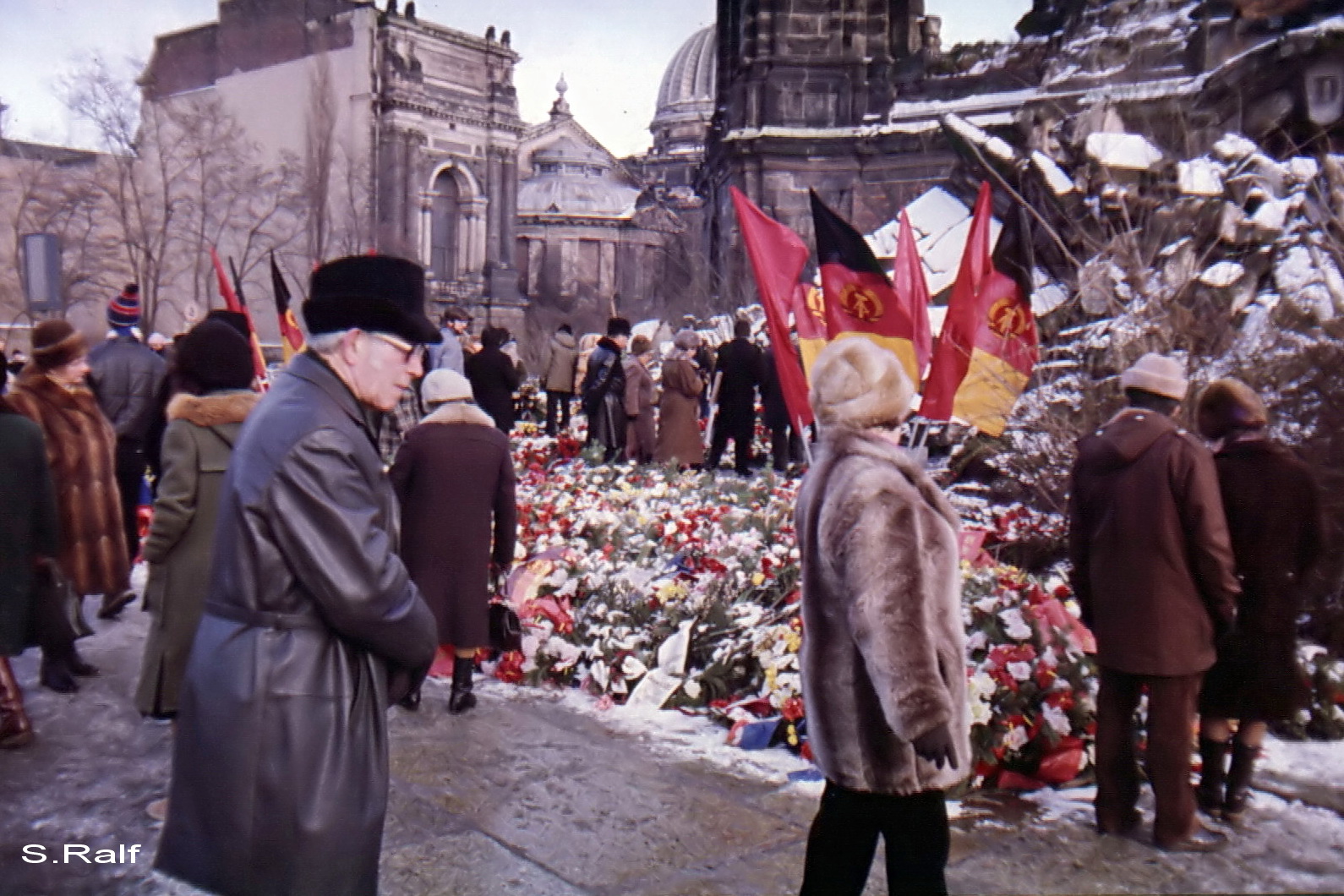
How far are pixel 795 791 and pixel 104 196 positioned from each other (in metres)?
43.4

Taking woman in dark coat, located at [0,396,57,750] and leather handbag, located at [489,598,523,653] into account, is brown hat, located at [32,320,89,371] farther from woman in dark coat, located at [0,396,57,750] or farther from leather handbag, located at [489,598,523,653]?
leather handbag, located at [489,598,523,653]

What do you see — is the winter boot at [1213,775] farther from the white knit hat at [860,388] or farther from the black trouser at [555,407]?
the black trouser at [555,407]

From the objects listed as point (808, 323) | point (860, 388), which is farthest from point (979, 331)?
point (860, 388)

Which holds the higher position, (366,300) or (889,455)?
(366,300)

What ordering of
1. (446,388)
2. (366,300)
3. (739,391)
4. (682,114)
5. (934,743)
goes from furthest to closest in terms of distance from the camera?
(682,114), (739,391), (446,388), (934,743), (366,300)

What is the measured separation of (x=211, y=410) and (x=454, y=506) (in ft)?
5.84

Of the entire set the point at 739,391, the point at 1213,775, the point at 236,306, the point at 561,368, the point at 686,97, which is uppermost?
the point at 686,97

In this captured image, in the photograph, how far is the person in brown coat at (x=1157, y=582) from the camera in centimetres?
498

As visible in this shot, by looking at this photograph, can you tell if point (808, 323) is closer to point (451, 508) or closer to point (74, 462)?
point (451, 508)

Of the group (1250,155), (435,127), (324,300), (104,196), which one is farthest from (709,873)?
(435,127)

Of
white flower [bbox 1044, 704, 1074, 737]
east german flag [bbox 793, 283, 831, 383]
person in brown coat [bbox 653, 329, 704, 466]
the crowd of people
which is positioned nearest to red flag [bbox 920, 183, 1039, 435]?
east german flag [bbox 793, 283, 831, 383]

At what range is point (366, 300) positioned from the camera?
317 cm

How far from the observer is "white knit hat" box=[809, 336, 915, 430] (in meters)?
3.69

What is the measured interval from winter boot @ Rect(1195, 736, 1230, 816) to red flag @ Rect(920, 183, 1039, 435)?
8.23ft
